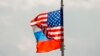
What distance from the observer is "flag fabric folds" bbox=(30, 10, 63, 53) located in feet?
617

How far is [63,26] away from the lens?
188125mm

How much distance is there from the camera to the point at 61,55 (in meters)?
185

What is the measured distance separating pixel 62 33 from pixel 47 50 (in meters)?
2.95

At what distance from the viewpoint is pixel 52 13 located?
190m

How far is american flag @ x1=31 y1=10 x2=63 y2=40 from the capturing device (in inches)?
7411

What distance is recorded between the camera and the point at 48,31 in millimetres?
189250

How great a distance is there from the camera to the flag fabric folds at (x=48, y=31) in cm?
18800

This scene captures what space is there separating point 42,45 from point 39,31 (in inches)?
85.1

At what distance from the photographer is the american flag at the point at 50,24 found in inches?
7411

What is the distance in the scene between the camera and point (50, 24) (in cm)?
18925

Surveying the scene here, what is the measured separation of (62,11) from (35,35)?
4.89 metres

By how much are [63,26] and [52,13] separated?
2.59 meters

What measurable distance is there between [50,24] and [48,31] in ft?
3.08

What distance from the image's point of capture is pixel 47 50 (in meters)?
188
